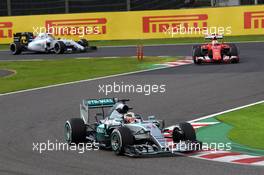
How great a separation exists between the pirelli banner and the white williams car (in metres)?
4.51

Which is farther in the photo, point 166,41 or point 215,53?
point 166,41

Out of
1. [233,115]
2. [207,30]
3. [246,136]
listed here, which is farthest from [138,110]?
[207,30]

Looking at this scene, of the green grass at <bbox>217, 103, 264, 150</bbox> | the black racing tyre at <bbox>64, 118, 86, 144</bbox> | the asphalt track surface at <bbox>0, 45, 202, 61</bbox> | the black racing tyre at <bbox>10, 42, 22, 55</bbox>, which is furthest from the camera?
the black racing tyre at <bbox>10, 42, 22, 55</bbox>

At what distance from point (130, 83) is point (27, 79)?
16.7ft

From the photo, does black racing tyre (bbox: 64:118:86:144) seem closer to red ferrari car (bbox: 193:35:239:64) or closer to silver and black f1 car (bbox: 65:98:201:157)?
silver and black f1 car (bbox: 65:98:201:157)

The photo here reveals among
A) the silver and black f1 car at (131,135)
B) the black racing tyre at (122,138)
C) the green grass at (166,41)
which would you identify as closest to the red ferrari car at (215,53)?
the green grass at (166,41)

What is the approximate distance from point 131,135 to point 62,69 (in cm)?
1779

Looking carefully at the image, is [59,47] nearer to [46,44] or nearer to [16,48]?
[46,44]

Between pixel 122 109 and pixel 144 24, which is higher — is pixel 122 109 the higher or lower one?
the lower one

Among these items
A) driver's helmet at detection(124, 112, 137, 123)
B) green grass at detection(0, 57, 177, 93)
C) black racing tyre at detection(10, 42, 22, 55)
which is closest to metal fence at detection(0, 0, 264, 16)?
black racing tyre at detection(10, 42, 22, 55)

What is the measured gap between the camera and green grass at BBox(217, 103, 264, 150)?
43.3 feet

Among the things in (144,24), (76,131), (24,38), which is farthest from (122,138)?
(144,24)

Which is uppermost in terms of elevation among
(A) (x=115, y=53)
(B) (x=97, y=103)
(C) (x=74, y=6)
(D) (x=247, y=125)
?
(C) (x=74, y=6)

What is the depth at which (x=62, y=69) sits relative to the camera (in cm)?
2961
